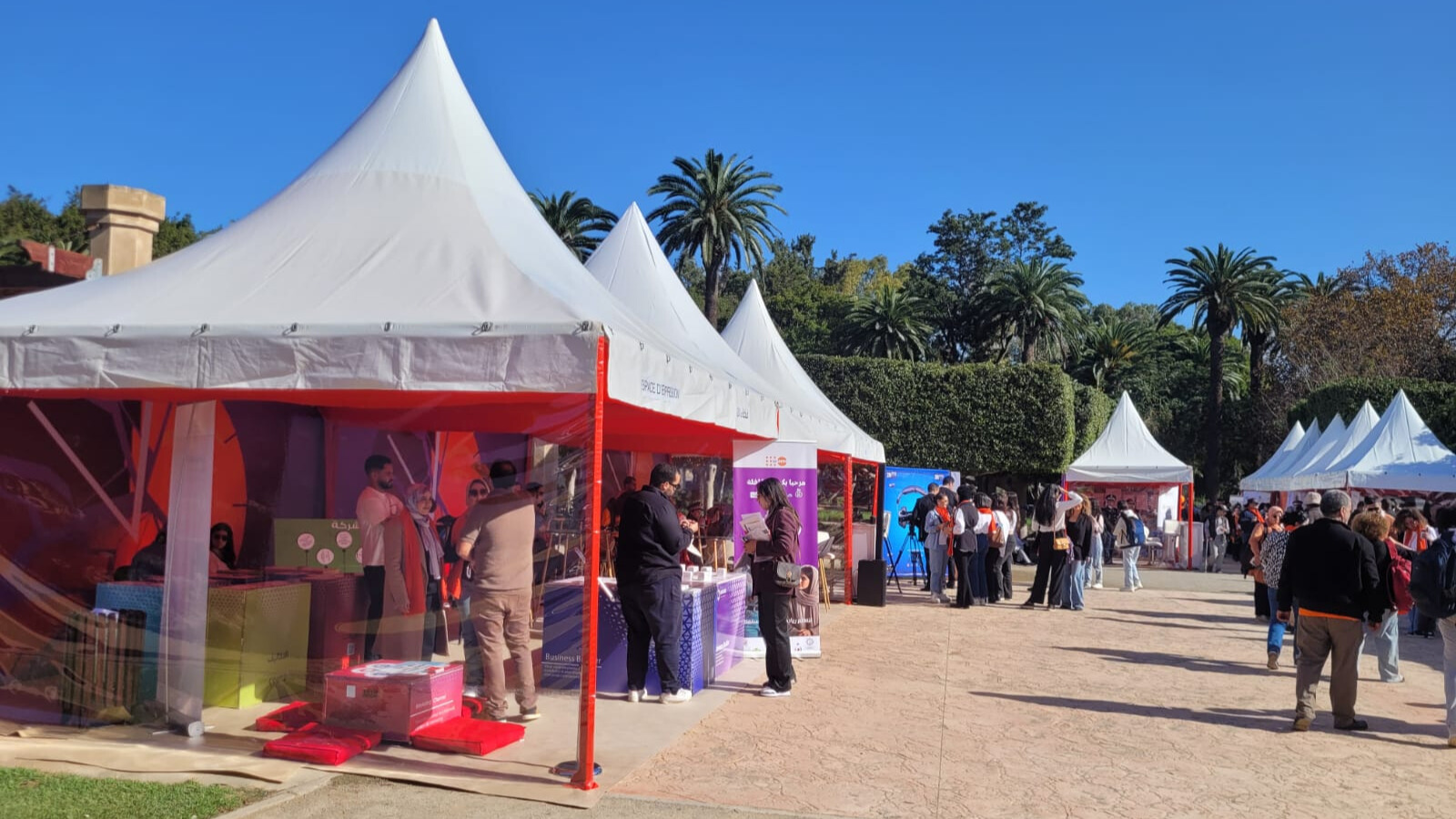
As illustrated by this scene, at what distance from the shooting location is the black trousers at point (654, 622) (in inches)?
303

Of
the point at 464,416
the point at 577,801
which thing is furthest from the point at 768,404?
the point at 577,801

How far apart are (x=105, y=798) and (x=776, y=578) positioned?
4642 mm

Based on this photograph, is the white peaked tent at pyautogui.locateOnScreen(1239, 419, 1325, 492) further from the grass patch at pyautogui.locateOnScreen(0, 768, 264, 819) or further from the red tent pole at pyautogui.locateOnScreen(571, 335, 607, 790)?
the grass patch at pyautogui.locateOnScreen(0, 768, 264, 819)

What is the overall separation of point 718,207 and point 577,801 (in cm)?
3448

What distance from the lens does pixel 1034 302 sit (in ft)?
157

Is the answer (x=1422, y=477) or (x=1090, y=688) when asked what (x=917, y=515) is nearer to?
(x=1090, y=688)

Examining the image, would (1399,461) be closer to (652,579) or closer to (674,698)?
(674,698)

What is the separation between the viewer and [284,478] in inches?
348

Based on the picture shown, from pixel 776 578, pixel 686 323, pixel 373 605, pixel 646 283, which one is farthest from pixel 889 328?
pixel 373 605

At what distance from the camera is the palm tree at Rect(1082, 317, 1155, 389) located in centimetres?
5531

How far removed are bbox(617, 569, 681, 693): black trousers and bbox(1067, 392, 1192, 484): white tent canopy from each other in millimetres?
20192

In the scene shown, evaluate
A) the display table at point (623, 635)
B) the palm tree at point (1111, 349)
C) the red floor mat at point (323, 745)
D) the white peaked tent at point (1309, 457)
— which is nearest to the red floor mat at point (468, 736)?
the red floor mat at point (323, 745)

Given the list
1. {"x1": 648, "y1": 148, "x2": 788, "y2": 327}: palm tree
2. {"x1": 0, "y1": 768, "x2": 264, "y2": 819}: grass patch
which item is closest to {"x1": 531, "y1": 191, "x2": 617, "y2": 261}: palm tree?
{"x1": 648, "y1": 148, "x2": 788, "y2": 327}: palm tree

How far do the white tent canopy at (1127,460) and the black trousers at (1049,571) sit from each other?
10.6m
